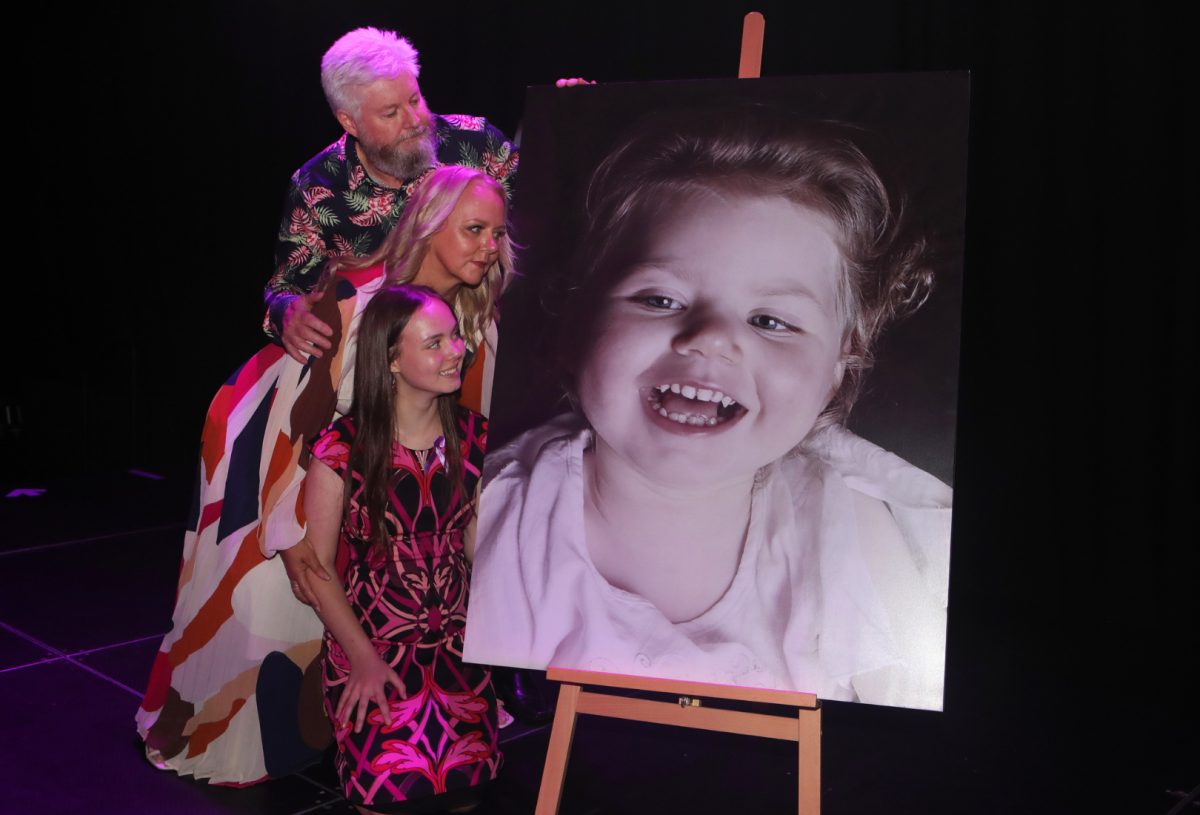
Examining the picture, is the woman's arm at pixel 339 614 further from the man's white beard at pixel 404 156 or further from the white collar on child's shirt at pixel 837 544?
the man's white beard at pixel 404 156

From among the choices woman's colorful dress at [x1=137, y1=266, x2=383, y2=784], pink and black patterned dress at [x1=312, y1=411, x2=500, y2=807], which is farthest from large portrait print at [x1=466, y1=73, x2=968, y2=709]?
woman's colorful dress at [x1=137, y1=266, x2=383, y2=784]

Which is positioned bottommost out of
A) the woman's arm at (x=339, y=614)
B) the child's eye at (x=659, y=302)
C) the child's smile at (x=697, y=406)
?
the woman's arm at (x=339, y=614)

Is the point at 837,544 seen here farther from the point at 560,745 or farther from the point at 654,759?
the point at 654,759

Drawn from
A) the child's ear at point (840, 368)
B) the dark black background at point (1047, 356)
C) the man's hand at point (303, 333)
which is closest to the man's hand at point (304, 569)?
the man's hand at point (303, 333)

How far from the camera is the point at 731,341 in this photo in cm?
172

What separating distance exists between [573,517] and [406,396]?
1.49ft

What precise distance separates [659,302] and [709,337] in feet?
0.38

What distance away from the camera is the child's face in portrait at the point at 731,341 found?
172 cm

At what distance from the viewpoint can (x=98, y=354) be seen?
5777mm

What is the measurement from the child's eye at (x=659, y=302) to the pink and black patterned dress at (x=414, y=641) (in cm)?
55

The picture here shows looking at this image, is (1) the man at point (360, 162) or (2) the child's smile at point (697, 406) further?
(1) the man at point (360, 162)

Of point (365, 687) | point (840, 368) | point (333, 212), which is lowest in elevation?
point (365, 687)

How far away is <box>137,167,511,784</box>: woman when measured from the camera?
2.17m

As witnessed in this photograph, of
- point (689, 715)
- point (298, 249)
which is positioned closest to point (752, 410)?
point (689, 715)
